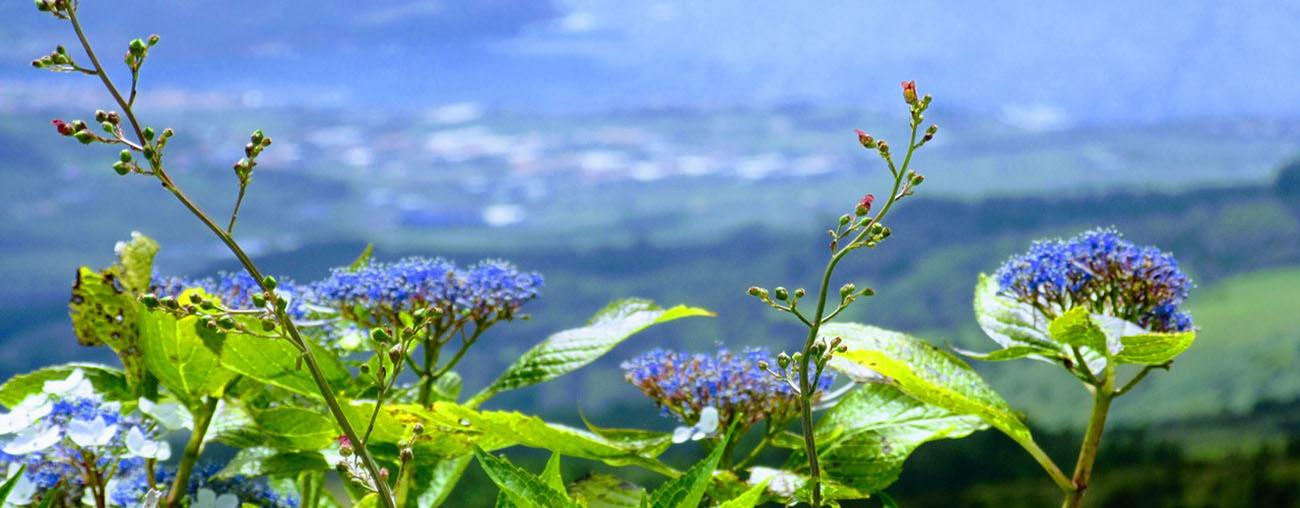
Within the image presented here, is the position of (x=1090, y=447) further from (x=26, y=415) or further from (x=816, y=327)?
(x=26, y=415)

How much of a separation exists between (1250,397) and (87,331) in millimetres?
9031

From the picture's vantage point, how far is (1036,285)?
3.58ft

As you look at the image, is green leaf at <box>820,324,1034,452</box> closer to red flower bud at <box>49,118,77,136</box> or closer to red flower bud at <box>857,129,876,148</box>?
red flower bud at <box>857,129,876,148</box>

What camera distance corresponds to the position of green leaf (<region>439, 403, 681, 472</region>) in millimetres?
897

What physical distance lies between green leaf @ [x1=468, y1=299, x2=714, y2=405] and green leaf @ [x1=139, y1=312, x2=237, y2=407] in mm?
209

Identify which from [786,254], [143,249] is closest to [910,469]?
[143,249]

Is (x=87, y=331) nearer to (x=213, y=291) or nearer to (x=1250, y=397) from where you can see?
(x=213, y=291)

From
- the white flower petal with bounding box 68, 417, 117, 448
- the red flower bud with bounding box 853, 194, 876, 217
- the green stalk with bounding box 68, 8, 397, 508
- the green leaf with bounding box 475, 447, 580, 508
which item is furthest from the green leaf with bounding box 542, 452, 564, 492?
the white flower petal with bounding box 68, 417, 117, 448

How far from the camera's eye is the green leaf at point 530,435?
2.94 ft

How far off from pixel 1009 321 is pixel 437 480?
51 cm

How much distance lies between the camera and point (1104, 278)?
3.58 ft

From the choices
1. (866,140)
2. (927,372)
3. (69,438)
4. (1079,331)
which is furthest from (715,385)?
(69,438)

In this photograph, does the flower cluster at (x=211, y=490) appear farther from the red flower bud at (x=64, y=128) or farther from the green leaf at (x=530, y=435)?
the red flower bud at (x=64, y=128)

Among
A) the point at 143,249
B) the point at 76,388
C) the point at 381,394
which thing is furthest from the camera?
the point at 143,249
